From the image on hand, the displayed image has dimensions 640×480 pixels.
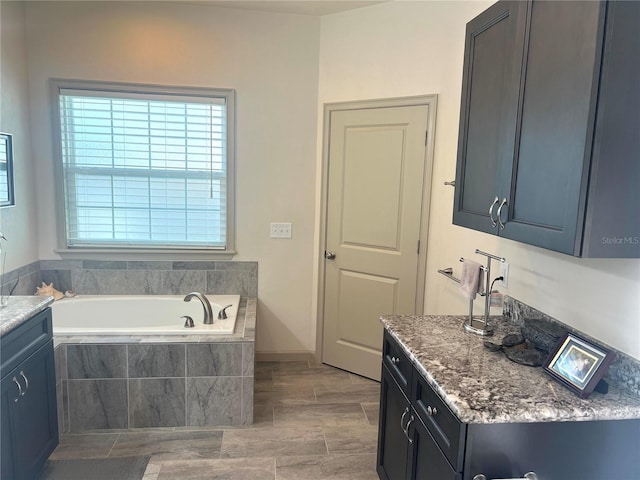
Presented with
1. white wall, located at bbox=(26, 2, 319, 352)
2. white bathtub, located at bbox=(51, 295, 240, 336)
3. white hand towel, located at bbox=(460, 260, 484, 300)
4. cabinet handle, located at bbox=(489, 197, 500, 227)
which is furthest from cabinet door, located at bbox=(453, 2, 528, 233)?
white bathtub, located at bbox=(51, 295, 240, 336)

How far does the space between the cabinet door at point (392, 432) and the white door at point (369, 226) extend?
4.05ft

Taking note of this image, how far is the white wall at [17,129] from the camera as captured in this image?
2959 mm

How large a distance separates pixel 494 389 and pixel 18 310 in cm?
198

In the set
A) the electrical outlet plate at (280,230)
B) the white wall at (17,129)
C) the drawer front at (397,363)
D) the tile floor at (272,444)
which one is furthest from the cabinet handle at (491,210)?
the white wall at (17,129)

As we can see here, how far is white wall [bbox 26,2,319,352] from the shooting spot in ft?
10.7

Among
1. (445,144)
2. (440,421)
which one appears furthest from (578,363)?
(445,144)

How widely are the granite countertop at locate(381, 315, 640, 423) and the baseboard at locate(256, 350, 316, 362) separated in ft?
6.69

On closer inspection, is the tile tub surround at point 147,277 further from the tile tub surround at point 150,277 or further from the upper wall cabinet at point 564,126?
the upper wall cabinet at point 564,126

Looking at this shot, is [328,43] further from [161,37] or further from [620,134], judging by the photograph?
[620,134]

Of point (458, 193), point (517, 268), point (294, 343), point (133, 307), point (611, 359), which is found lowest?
point (294, 343)

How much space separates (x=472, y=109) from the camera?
1927 millimetres

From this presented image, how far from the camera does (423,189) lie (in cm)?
305

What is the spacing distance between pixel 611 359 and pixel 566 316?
437mm

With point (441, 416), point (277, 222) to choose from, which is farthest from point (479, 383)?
point (277, 222)
